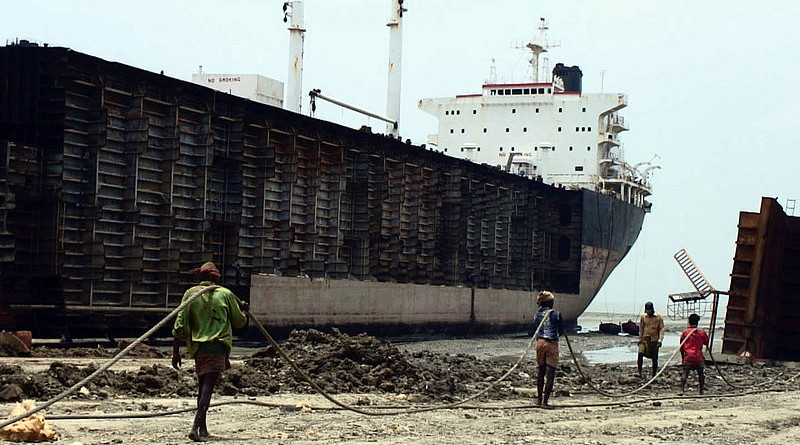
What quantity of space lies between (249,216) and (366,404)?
15365mm

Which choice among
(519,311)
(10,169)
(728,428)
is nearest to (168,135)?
(10,169)

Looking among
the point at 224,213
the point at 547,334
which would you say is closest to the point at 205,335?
the point at 547,334

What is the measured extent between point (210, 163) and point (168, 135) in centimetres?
133

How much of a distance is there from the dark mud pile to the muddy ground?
0.02 metres

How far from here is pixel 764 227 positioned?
24.1 meters

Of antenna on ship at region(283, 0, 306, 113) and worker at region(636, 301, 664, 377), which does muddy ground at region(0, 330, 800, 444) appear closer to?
worker at region(636, 301, 664, 377)

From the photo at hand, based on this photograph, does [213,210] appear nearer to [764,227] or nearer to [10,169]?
[10,169]

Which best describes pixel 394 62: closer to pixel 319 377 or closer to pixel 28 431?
pixel 319 377

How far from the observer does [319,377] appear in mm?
13758

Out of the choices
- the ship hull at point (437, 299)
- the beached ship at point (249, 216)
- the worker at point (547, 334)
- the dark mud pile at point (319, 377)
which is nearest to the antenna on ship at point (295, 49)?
the beached ship at point (249, 216)

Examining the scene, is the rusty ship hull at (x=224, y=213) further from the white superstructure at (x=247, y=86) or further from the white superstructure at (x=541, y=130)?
the white superstructure at (x=541, y=130)

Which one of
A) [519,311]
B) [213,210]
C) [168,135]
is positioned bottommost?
[519,311]

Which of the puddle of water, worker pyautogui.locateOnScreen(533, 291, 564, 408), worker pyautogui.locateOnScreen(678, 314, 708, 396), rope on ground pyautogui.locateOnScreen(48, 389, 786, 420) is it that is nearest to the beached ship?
the puddle of water

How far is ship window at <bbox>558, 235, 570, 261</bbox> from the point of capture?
48.8 meters
